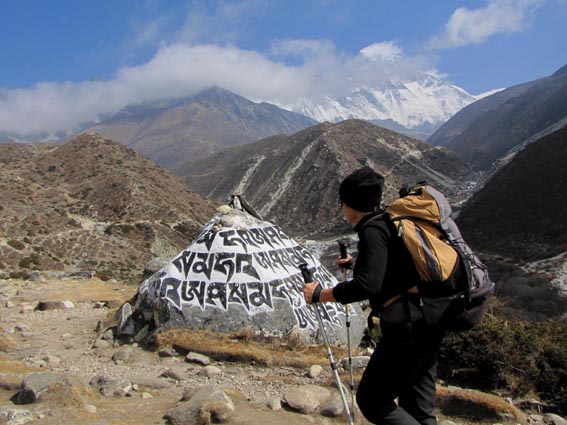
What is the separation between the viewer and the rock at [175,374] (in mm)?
8086

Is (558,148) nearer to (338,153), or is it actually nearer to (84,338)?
(338,153)

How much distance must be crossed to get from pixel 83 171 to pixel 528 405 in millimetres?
70602

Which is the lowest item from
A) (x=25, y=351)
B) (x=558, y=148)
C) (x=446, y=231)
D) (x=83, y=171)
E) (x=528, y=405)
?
(x=528, y=405)

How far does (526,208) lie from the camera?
55.0 meters

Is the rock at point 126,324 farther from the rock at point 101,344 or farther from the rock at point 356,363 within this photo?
the rock at point 356,363

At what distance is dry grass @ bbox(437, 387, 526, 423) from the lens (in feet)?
21.6

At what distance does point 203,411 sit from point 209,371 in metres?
2.83

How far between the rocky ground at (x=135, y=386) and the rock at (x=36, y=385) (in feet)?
0.04

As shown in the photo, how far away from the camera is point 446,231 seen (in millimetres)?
3600

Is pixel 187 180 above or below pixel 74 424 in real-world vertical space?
above

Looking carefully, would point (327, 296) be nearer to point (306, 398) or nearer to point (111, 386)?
point (306, 398)

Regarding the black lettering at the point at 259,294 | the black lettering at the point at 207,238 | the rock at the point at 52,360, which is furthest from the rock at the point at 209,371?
the black lettering at the point at 207,238

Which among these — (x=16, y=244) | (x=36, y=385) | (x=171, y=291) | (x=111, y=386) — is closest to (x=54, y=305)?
(x=171, y=291)

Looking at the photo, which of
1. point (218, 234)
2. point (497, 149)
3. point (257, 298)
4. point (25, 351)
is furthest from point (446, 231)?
point (497, 149)
